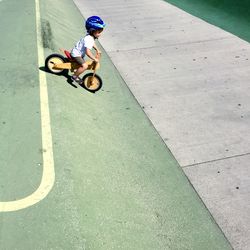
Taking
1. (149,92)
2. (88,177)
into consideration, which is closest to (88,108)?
(149,92)

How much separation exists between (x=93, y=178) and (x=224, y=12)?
1412 centimetres

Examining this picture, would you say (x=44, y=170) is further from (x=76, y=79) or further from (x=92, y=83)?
(x=92, y=83)

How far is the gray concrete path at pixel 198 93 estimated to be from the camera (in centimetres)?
686

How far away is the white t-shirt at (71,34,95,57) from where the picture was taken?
8.84m

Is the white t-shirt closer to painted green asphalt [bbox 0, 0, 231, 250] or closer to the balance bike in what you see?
the balance bike

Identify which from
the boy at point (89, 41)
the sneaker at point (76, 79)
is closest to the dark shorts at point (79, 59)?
the boy at point (89, 41)

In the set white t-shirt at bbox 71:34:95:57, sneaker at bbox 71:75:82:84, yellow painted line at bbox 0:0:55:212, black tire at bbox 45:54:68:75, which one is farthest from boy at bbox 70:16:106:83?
yellow painted line at bbox 0:0:55:212

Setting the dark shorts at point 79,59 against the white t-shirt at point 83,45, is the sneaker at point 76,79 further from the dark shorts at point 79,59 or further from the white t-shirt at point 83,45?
the white t-shirt at point 83,45

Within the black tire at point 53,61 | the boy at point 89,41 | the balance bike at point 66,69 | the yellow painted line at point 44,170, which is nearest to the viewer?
the yellow painted line at point 44,170

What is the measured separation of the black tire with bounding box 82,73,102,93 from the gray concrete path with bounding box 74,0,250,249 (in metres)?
1.13

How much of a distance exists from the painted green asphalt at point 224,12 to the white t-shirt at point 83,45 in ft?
26.5

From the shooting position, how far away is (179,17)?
1759cm

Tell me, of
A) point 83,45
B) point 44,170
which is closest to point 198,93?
point 83,45

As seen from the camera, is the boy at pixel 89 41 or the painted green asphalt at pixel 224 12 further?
the painted green asphalt at pixel 224 12
